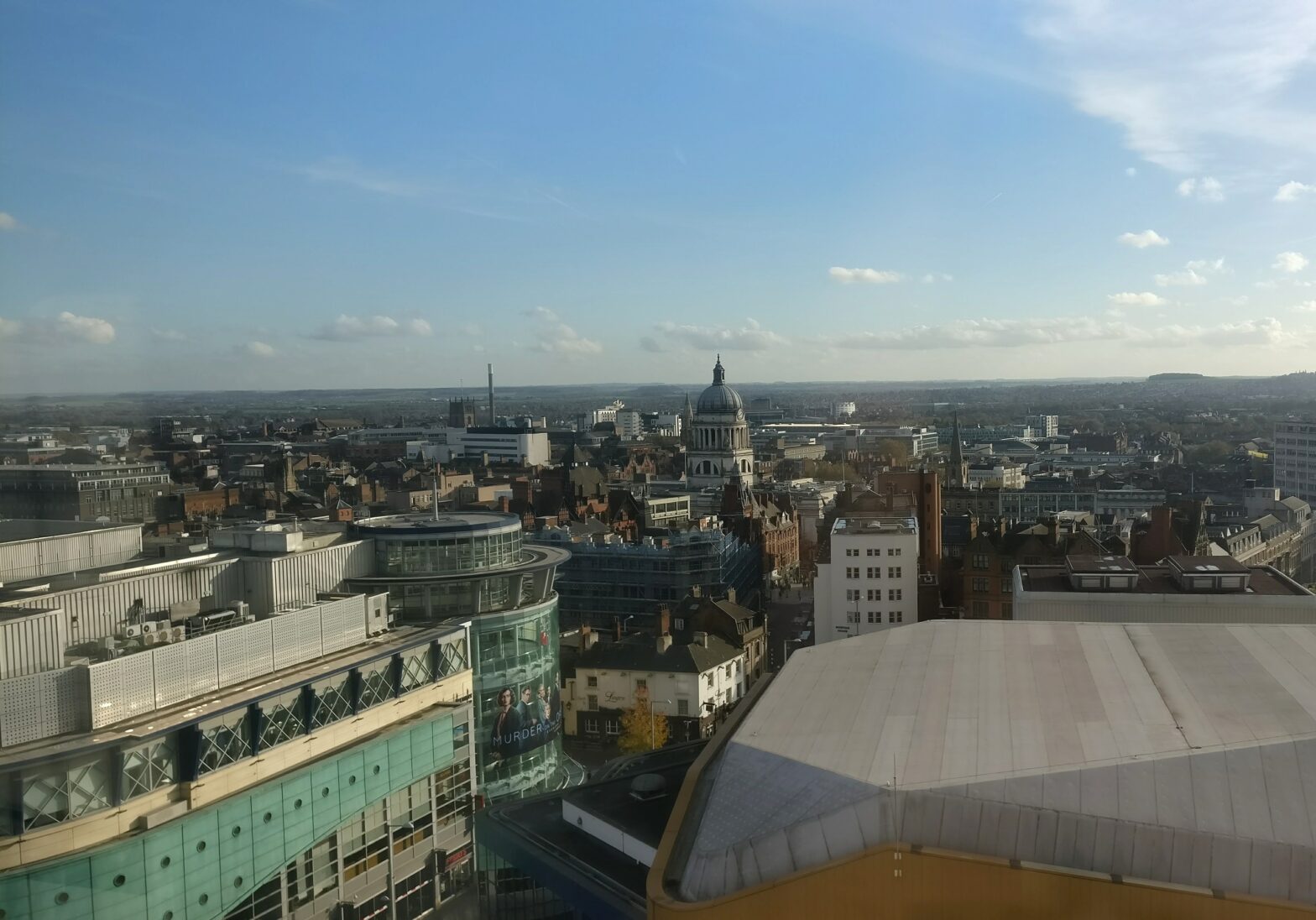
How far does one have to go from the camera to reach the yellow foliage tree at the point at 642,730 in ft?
67.8

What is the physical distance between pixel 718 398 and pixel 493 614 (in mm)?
53417

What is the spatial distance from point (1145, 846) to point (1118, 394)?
140822 millimetres

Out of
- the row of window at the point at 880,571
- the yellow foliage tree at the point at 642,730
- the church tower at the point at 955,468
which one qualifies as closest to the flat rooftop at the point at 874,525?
the row of window at the point at 880,571

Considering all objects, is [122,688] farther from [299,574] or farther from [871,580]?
[871,580]

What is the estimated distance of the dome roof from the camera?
67.9m

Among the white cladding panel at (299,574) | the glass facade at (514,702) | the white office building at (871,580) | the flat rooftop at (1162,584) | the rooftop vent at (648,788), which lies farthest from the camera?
the white office building at (871,580)

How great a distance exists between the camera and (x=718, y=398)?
2714 inches

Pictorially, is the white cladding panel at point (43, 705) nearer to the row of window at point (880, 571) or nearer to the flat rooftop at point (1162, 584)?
the flat rooftop at point (1162, 584)

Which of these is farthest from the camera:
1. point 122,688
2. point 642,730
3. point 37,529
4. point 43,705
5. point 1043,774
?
point 642,730

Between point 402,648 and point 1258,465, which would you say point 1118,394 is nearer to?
point 1258,465

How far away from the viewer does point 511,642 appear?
16438 mm

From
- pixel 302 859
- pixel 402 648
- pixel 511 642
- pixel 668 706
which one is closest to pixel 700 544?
pixel 668 706

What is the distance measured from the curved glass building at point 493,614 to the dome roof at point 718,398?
166 feet

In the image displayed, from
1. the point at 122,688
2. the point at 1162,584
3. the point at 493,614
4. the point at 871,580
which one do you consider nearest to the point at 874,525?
the point at 871,580
